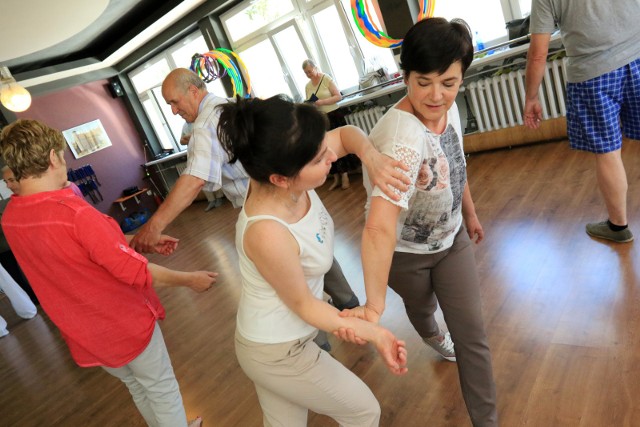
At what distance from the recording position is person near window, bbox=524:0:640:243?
208cm

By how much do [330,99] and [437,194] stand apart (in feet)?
14.6

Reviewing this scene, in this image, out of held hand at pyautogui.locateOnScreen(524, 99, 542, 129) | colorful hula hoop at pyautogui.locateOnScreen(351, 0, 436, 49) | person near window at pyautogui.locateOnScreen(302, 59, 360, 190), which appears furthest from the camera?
person near window at pyautogui.locateOnScreen(302, 59, 360, 190)

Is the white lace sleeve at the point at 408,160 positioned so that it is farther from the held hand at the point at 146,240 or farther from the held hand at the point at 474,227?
the held hand at the point at 146,240

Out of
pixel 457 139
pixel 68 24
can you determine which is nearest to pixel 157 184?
pixel 68 24

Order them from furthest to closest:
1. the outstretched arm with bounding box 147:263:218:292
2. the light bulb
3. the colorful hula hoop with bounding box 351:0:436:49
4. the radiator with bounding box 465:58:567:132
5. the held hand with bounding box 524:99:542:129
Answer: the light bulb, the radiator with bounding box 465:58:567:132, the colorful hula hoop with bounding box 351:0:436:49, the held hand with bounding box 524:99:542:129, the outstretched arm with bounding box 147:263:218:292

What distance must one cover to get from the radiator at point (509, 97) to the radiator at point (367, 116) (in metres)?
1.25

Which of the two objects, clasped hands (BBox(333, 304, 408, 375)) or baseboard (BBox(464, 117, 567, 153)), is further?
baseboard (BBox(464, 117, 567, 153))

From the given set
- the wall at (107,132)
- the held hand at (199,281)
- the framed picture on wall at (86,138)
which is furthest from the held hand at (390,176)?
the framed picture on wall at (86,138)

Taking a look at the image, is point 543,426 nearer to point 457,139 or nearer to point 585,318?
point 585,318

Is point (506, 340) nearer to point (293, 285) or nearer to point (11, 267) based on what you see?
point (293, 285)

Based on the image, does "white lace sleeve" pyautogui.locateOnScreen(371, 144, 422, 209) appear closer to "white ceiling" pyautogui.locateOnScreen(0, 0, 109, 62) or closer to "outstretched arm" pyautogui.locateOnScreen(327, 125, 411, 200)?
"outstretched arm" pyautogui.locateOnScreen(327, 125, 411, 200)

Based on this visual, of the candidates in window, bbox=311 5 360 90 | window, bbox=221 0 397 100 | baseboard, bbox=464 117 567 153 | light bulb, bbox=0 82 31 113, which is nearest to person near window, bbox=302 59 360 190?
window, bbox=221 0 397 100

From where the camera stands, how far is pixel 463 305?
1.42m

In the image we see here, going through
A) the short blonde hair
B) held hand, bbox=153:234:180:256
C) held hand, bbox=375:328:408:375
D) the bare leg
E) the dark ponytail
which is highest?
the short blonde hair
